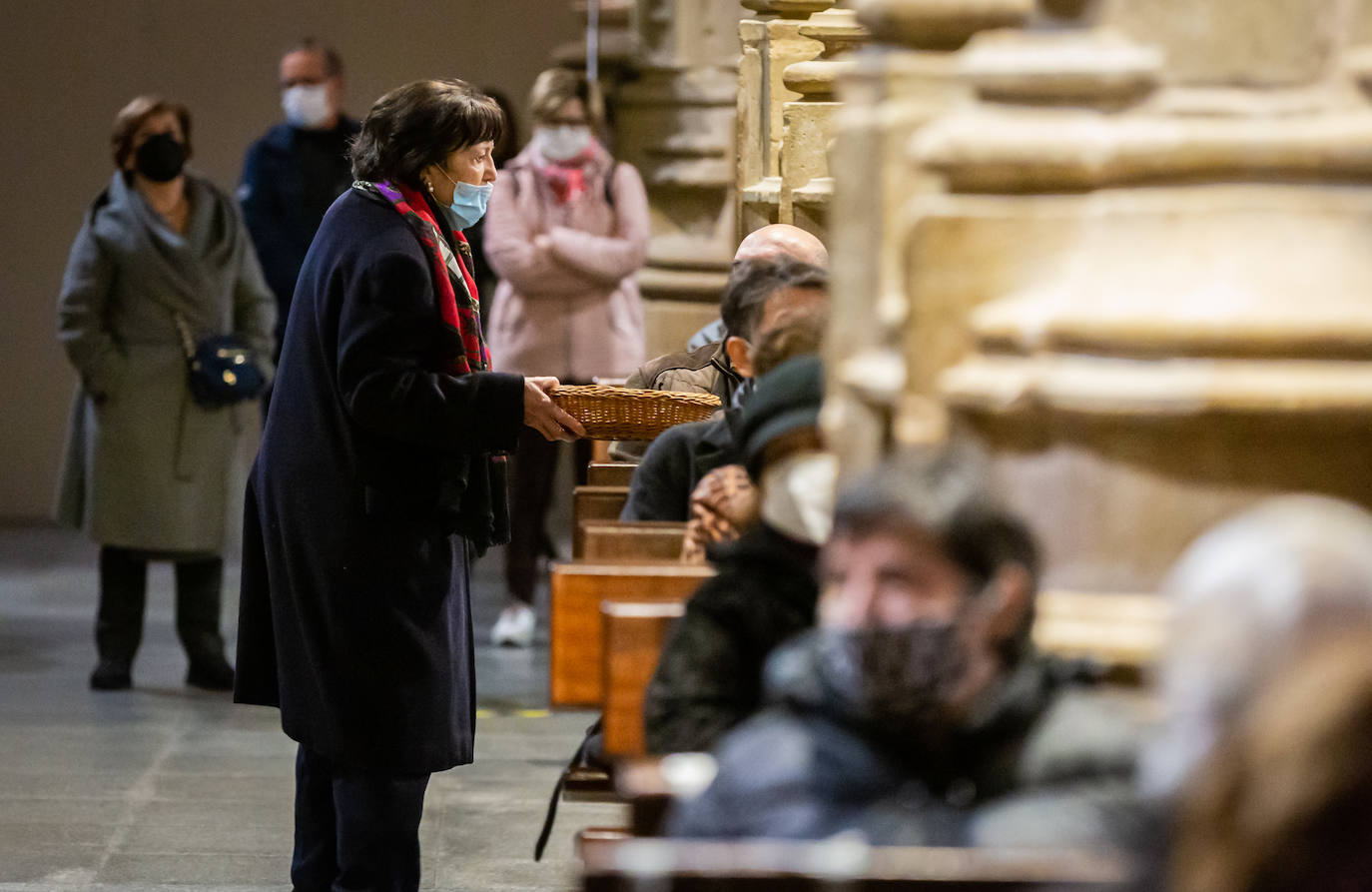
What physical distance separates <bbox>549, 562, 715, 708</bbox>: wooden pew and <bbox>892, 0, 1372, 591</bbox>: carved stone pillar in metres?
0.64

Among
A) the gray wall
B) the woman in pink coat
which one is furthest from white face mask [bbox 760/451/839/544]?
the gray wall

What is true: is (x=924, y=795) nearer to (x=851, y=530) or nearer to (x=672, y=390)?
(x=851, y=530)

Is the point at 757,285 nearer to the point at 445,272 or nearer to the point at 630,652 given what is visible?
the point at 445,272

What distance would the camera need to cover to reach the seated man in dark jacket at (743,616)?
232 centimetres

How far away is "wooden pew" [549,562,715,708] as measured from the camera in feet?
8.73

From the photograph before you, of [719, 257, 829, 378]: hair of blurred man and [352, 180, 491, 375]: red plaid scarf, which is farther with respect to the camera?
[352, 180, 491, 375]: red plaid scarf

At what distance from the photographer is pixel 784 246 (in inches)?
160

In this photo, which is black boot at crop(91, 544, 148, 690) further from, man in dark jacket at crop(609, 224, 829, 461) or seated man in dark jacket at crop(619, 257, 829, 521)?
seated man in dark jacket at crop(619, 257, 829, 521)

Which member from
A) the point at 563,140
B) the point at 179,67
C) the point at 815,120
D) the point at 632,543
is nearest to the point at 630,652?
the point at 632,543

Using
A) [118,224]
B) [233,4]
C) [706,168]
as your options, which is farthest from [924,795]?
[233,4]

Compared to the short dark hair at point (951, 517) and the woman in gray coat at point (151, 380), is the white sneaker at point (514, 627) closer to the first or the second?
the woman in gray coat at point (151, 380)

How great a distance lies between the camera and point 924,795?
199 centimetres

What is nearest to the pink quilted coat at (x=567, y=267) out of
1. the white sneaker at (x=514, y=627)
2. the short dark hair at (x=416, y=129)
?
the white sneaker at (x=514, y=627)

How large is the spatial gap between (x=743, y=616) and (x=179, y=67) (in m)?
8.67
